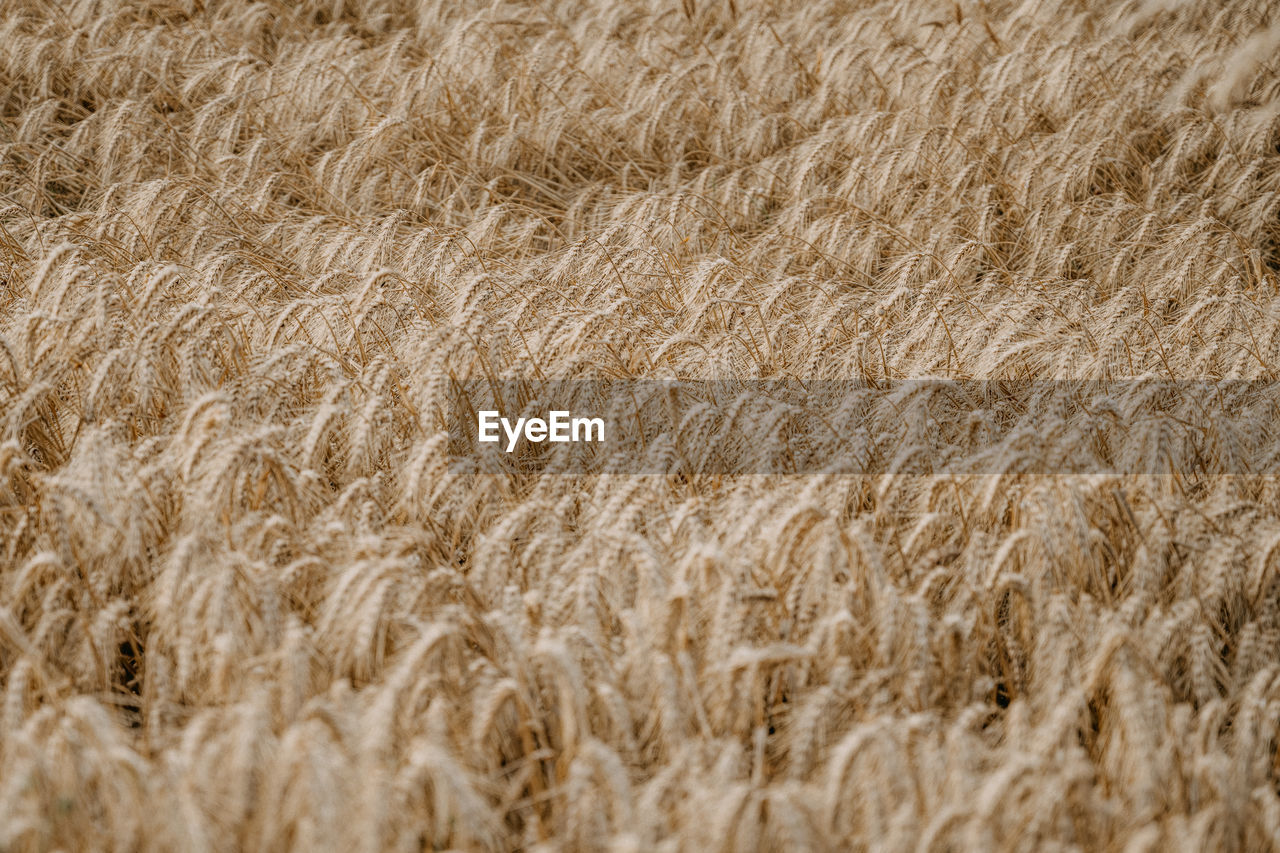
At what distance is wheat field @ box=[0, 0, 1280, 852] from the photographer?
189cm

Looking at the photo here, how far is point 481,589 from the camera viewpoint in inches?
95.9

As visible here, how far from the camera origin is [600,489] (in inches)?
105

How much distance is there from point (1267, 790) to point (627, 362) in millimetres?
1980

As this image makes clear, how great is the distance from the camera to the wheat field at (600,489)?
1.89m

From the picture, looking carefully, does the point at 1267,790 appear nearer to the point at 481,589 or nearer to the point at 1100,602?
the point at 1100,602

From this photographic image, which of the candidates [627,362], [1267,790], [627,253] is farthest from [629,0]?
[1267,790]

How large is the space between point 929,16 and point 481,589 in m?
5.26

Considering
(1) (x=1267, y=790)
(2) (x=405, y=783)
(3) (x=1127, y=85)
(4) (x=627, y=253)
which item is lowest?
(1) (x=1267, y=790)

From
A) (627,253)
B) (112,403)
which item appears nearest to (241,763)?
(112,403)

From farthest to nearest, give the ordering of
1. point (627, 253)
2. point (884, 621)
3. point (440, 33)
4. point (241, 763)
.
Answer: point (440, 33) < point (627, 253) < point (884, 621) < point (241, 763)

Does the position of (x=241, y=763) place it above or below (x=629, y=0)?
below

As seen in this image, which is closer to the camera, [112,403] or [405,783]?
[405,783]

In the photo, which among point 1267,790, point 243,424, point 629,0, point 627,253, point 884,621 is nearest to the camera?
point 1267,790

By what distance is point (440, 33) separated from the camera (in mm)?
6137
